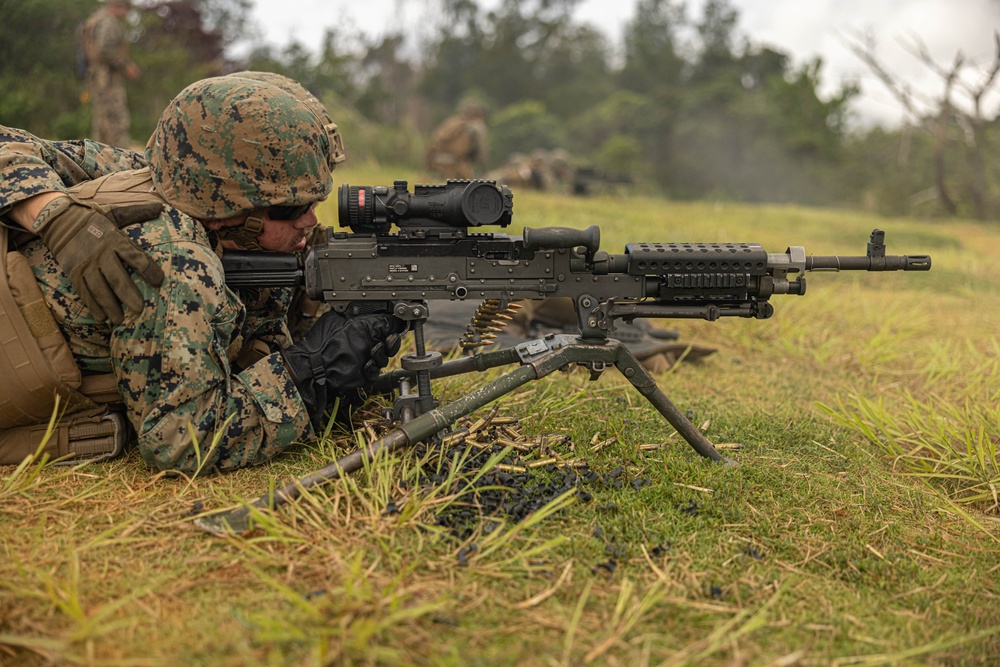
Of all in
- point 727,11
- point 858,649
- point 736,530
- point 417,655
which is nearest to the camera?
point 417,655

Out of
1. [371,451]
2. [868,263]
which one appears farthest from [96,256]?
[868,263]

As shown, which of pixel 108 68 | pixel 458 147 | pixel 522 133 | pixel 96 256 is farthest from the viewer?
pixel 522 133

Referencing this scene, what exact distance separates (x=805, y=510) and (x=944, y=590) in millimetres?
624

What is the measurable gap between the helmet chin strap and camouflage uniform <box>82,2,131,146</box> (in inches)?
341

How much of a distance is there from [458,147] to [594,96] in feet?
63.3

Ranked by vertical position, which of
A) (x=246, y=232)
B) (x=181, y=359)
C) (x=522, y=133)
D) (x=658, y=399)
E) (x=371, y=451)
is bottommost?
(x=371, y=451)

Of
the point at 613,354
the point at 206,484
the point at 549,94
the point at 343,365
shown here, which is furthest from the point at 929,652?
the point at 549,94

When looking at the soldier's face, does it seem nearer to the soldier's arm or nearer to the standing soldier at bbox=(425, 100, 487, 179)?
the soldier's arm

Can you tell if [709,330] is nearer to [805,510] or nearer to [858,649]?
[805,510]

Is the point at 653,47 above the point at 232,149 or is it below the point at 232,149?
above

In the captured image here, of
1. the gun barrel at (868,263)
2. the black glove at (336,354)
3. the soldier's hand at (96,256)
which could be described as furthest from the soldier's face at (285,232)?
the gun barrel at (868,263)

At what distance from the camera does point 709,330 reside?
6.60 meters

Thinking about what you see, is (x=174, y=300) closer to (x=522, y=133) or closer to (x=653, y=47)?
(x=522, y=133)

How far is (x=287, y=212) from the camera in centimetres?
342
